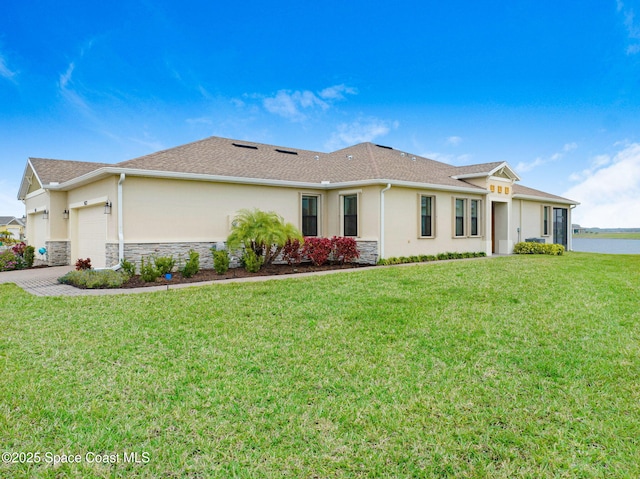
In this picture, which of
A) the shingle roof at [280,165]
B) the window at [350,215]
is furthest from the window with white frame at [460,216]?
the window at [350,215]

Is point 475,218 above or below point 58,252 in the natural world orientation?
above

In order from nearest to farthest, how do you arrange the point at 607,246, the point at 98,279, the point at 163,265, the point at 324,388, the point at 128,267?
the point at 324,388 < the point at 98,279 < the point at 128,267 < the point at 163,265 < the point at 607,246

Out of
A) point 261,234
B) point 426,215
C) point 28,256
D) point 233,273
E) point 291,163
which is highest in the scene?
point 291,163

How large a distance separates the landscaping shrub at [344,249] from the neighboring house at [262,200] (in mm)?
615

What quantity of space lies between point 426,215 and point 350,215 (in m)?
3.28

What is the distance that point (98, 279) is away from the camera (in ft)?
31.0

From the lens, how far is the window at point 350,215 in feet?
47.8

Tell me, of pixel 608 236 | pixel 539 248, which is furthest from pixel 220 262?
pixel 608 236

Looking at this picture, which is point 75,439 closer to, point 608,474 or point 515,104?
point 608,474

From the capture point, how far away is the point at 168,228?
12016mm

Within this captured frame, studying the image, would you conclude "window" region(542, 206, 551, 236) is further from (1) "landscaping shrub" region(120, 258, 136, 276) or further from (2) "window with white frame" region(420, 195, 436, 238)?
(1) "landscaping shrub" region(120, 258, 136, 276)

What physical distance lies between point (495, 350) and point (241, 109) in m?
19.2

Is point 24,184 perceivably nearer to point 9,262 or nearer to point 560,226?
point 9,262

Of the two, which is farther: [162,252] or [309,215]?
[309,215]
